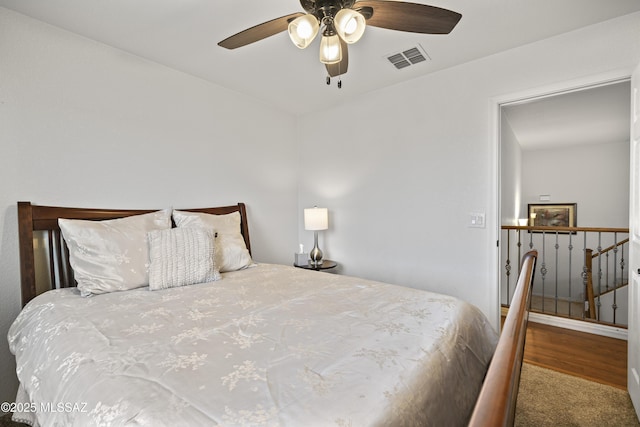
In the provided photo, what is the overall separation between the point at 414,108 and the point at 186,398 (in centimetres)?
279

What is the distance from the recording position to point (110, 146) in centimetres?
222

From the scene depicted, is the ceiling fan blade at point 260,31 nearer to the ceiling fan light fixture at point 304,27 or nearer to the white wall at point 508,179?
the ceiling fan light fixture at point 304,27

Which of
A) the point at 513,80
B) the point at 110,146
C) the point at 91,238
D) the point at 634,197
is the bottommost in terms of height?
the point at 91,238

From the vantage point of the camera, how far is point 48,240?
6.23 ft

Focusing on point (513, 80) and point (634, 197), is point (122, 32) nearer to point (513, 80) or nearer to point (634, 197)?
point (513, 80)

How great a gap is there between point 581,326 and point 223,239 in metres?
3.71

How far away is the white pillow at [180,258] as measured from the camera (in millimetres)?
1816

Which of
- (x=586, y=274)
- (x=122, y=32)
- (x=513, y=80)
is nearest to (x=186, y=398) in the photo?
(x=122, y=32)

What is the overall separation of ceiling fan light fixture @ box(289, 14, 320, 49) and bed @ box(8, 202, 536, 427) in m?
1.27

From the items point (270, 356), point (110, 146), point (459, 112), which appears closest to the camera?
point (270, 356)

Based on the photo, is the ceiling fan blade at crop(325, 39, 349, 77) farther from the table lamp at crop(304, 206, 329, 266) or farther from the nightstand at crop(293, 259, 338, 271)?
the nightstand at crop(293, 259, 338, 271)

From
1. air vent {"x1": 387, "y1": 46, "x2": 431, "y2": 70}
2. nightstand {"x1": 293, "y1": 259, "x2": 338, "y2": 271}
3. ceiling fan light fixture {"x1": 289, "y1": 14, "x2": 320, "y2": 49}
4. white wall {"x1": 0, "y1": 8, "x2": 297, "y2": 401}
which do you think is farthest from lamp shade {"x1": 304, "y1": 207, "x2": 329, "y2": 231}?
ceiling fan light fixture {"x1": 289, "y1": 14, "x2": 320, "y2": 49}

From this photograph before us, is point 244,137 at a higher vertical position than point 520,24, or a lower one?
lower

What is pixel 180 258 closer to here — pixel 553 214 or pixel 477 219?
pixel 477 219
